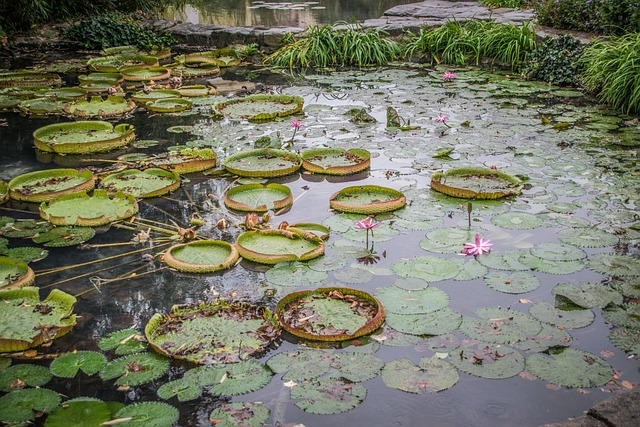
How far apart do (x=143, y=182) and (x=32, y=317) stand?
1.67 m

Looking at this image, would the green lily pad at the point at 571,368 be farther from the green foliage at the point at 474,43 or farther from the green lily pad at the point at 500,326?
the green foliage at the point at 474,43

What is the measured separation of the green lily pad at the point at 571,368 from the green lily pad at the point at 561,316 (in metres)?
0.20

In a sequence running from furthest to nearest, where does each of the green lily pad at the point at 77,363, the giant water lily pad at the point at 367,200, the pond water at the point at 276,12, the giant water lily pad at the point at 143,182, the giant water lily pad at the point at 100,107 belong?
the pond water at the point at 276,12 < the giant water lily pad at the point at 100,107 < the giant water lily pad at the point at 143,182 < the giant water lily pad at the point at 367,200 < the green lily pad at the point at 77,363

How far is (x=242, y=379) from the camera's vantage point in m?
2.33

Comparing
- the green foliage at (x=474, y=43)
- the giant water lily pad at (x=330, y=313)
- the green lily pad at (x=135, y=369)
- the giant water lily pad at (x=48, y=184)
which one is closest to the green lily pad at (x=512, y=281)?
the giant water lily pad at (x=330, y=313)

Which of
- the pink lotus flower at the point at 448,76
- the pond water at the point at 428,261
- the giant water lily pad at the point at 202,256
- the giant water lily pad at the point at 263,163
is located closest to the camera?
the pond water at the point at 428,261

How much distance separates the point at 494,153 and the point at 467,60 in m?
3.99

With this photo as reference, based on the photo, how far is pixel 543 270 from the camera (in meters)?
3.11

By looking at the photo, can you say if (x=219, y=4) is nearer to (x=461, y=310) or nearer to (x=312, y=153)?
(x=312, y=153)

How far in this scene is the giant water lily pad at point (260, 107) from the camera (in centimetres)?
597

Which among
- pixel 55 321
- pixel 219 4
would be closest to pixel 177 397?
pixel 55 321

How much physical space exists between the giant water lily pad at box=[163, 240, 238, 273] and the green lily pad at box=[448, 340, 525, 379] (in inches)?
50.5

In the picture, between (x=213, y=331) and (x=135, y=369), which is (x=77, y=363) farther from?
(x=213, y=331)

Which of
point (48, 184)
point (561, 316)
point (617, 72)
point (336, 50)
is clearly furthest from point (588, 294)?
point (336, 50)
